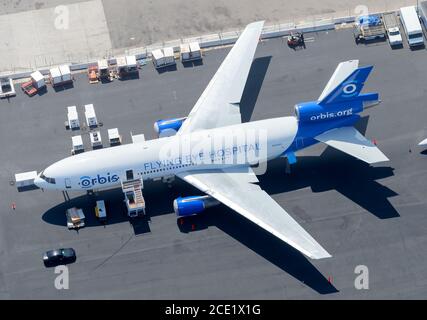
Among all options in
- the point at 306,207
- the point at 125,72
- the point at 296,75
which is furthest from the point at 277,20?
the point at 306,207

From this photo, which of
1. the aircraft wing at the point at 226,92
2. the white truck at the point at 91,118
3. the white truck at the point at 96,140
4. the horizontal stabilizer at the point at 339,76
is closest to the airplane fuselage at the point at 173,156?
the aircraft wing at the point at 226,92

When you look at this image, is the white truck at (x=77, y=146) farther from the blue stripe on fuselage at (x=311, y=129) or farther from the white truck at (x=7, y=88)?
the blue stripe on fuselage at (x=311, y=129)

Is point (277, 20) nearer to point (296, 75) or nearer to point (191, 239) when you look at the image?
point (296, 75)

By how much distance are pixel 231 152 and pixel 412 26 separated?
36154mm

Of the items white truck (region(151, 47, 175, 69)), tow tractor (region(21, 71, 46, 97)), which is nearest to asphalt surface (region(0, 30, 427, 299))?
white truck (region(151, 47, 175, 69))

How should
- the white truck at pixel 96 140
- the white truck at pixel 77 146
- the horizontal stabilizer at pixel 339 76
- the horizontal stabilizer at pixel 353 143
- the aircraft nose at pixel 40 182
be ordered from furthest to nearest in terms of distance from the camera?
the white truck at pixel 96 140 → the white truck at pixel 77 146 → the horizontal stabilizer at pixel 339 76 → the horizontal stabilizer at pixel 353 143 → the aircraft nose at pixel 40 182

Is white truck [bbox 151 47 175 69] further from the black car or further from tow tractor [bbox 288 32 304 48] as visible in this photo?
the black car

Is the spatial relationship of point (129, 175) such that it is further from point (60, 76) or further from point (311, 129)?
point (311, 129)

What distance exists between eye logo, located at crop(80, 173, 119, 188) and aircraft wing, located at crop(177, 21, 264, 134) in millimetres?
10982

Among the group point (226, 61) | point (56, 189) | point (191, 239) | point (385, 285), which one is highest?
point (226, 61)

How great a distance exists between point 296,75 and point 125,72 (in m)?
23.9

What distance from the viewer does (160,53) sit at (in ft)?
373

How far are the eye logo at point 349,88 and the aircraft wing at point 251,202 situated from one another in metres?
15.3

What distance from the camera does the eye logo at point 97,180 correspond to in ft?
314
